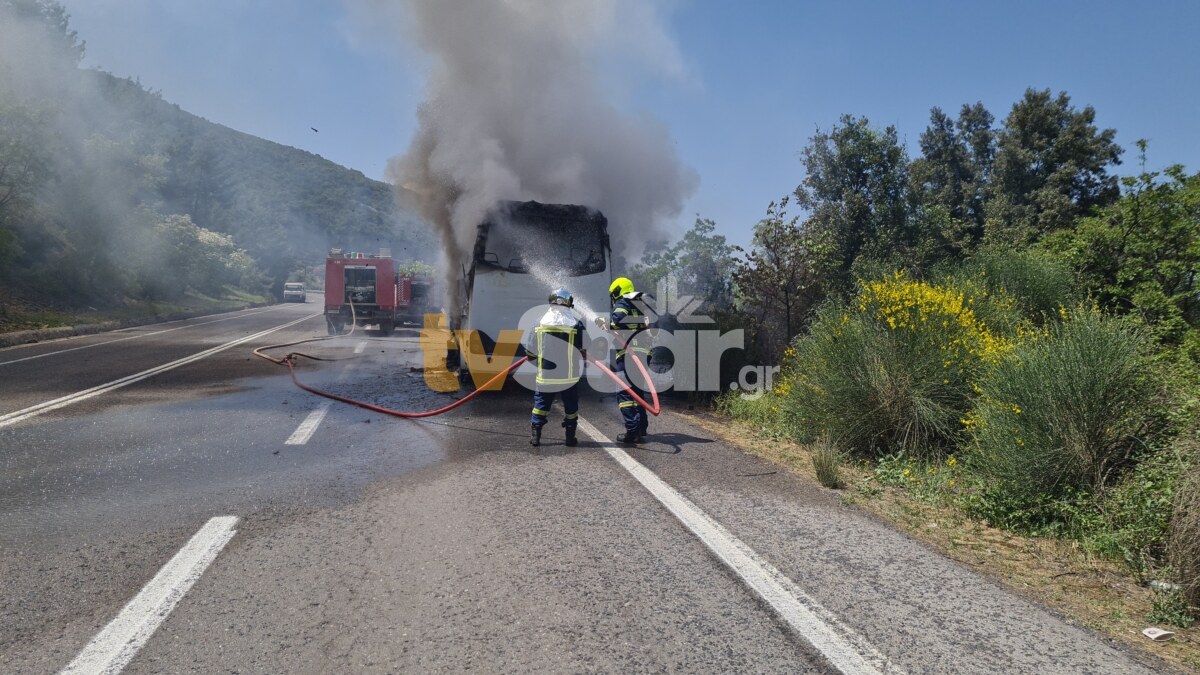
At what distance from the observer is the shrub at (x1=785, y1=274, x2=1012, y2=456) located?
6.45 meters

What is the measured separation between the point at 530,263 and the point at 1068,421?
23.3ft

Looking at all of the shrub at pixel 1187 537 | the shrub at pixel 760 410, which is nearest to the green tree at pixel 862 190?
the shrub at pixel 760 410

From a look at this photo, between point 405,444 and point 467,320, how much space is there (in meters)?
3.71

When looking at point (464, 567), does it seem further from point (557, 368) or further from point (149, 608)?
point (557, 368)

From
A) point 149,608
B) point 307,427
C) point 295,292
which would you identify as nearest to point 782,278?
point 307,427

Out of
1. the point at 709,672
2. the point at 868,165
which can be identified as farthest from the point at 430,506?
the point at 868,165

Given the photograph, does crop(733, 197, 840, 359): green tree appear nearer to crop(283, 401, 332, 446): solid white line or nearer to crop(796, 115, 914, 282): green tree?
crop(283, 401, 332, 446): solid white line

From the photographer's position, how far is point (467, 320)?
1046 cm

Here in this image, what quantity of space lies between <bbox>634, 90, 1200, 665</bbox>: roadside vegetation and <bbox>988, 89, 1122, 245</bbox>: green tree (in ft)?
50.4

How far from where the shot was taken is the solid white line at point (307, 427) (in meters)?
6.98

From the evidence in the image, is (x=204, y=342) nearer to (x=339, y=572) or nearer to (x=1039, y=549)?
(x=339, y=572)

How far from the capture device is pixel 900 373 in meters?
6.54

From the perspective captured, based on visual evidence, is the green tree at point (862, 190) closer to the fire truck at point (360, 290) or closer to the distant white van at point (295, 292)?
the fire truck at point (360, 290)

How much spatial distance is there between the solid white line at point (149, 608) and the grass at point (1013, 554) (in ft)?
14.0
